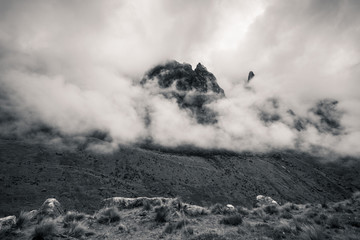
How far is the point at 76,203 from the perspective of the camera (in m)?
71.7

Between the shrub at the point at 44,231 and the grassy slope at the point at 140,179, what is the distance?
6863cm

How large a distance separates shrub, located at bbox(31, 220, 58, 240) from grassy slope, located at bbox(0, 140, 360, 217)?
225ft

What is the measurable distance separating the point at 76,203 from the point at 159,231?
74.7 metres

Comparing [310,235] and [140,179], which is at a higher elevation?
[310,235]

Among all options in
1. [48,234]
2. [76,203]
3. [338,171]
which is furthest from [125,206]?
[338,171]

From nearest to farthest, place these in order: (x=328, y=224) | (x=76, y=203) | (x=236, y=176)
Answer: (x=328, y=224) → (x=76, y=203) → (x=236, y=176)

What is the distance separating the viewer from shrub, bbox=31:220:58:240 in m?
7.77

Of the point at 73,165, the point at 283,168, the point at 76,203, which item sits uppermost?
the point at 283,168

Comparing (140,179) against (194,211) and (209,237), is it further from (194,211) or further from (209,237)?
(209,237)

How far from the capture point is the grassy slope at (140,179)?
7525 centimetres

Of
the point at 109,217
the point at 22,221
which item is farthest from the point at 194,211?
the point at 22,221

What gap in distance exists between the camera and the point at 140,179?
104062 millimetres

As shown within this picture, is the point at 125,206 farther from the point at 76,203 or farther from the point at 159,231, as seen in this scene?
the point at 76,203

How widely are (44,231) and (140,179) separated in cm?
10050
